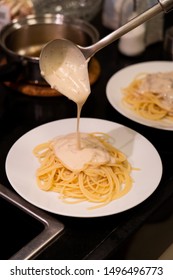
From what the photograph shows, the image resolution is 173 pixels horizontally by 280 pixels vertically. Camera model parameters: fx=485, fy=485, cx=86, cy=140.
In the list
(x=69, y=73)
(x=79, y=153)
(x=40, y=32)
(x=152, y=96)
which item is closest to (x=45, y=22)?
(x=40, y=32)

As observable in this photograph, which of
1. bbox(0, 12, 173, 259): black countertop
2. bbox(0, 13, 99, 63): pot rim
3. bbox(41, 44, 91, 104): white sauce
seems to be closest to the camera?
bbox(0, 12, 173, 259): black countertop

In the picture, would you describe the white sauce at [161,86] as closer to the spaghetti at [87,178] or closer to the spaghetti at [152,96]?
the spaghetti at [152,96]

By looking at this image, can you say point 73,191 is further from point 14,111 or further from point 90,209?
A: point 14,111

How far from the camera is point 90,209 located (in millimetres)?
1083

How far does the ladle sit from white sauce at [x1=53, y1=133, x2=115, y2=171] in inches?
6.9

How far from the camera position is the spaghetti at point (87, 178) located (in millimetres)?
1137

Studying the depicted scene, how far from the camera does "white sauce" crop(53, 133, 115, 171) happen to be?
1187 mm

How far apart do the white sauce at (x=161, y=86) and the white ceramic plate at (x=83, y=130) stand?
0.75ft

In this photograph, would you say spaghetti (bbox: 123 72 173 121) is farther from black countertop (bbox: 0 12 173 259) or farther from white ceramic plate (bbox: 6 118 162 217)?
white ceramic plate (bbox: 6 118 162 217)

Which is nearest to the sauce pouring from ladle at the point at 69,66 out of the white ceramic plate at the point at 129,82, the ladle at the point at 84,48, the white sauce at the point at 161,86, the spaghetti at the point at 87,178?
the ladle at the point at 84,48

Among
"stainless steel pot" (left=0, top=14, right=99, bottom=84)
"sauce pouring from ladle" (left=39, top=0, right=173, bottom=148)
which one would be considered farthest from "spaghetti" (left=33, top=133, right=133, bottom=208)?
"stainless steel pot" (left=0, top=14, right=99, bottom=84)

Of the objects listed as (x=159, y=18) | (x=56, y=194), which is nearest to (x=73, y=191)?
(x=56, y=194)

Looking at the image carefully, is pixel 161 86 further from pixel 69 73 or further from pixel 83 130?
pixel 69 73

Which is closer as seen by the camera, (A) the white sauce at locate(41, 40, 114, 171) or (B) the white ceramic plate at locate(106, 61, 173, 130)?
(A) the white sauce at locate(41, 40, 114, 171)
